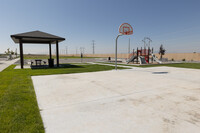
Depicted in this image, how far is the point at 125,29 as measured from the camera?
526 inches

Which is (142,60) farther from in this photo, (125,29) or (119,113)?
(119,113)

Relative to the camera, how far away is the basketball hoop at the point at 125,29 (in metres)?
13.1

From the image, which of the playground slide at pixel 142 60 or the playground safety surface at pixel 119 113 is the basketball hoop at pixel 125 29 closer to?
the playground safety surface at pixel 119 113

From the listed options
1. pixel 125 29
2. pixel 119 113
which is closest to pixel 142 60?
pixel 125 29

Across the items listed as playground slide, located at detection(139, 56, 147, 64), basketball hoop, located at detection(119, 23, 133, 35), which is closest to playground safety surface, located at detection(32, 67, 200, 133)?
basketball hoop, located at detection(119, 23, 133, 35)

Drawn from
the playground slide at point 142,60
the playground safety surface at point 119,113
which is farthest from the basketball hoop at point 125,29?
the playground slide at point 142,60

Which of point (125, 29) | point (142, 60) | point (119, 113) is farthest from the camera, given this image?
point (142, 60)

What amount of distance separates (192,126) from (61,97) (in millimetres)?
4302

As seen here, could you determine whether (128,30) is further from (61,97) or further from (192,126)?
(192,126)

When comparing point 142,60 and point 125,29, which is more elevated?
point 125,29

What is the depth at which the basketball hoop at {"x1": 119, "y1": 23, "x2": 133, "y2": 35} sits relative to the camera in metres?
13.1

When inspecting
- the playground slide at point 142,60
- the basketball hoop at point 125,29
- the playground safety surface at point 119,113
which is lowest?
the playground safety surface at point 119,113

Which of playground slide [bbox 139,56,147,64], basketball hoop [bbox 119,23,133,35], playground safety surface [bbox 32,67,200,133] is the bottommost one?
playground safety surface [bbox 32,67,200,133]

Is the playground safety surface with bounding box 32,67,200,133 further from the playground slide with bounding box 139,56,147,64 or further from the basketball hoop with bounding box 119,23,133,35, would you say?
the playground slide with bounding box 139,56,147,64
